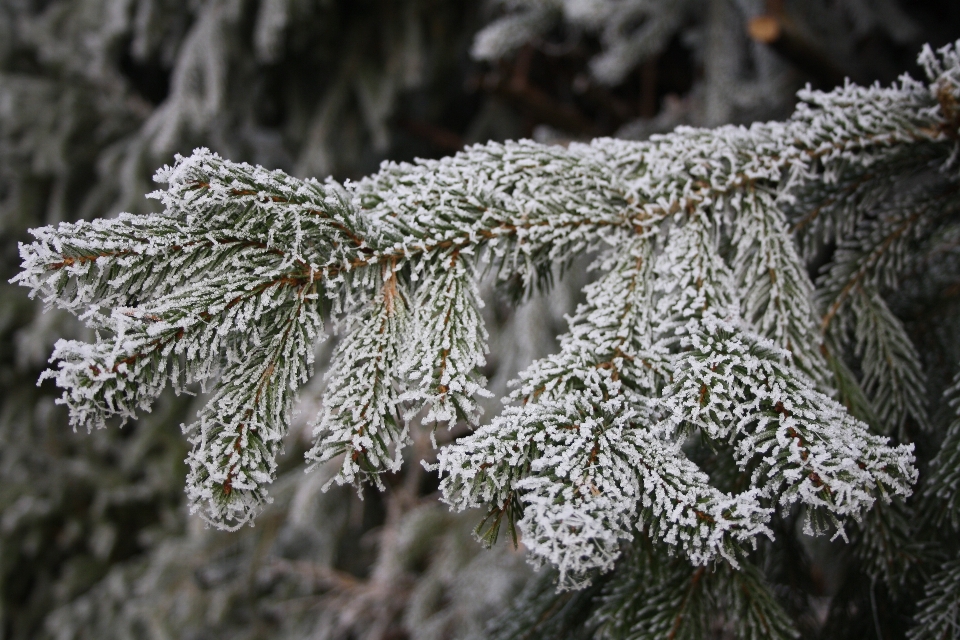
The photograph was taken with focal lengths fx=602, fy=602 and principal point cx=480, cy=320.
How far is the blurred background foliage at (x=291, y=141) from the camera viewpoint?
190cm

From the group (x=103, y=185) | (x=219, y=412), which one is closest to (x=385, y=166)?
(x=219, y=412)

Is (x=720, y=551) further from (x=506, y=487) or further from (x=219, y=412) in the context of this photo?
(x=219, y=412)

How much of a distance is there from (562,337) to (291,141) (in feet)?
7.49

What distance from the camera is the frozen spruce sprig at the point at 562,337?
57 cm

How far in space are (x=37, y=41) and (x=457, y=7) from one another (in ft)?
6.00

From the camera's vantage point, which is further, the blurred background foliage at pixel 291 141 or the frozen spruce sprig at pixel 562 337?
the blurred background foliage at pixel 291 141

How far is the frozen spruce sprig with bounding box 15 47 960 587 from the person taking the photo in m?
0.57

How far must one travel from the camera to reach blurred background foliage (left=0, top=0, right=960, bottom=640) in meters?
1.90

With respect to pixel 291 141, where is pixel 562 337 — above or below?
below

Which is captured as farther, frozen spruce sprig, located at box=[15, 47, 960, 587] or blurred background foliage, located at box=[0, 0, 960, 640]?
blurred background foliage, located at box=[0, 0, 960, 640]

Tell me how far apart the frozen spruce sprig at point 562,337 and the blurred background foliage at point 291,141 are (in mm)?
976

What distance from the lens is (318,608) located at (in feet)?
8.66

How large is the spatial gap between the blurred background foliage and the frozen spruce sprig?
98cm

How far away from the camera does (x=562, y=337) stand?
0.71 m
